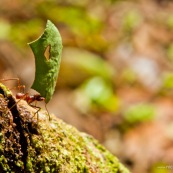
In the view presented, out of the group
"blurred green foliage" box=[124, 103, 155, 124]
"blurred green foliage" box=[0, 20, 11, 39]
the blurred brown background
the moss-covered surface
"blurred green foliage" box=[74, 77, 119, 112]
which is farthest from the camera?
"blurred green foliage" box=[0, 20, 11, 39]

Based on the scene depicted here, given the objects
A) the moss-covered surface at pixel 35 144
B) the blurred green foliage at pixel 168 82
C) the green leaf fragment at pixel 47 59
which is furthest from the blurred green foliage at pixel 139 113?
the green leaf fragment at pixel 47 59

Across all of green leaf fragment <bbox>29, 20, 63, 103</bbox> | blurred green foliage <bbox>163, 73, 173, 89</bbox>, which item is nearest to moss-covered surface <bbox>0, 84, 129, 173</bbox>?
green leaf fragment <bbox>29, 20, 63, 103</bbox>

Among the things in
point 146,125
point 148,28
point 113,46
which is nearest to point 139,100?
point 146,125

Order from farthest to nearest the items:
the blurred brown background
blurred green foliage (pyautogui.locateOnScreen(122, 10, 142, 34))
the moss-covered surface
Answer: blurred green foliage (pyautogui.locateOnScreen(122, 10, 142, 34)), the blurred brown background, the moss-covered surface

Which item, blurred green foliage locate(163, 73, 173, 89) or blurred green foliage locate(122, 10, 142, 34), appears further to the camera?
blurred green foliage locate(122, 10, 142, 34)

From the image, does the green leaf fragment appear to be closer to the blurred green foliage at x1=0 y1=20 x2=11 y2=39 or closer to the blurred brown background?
the blurred brown background

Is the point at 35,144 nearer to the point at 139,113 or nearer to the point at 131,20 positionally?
the point at 139,113

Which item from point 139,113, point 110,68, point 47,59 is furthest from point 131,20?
point 47,59
